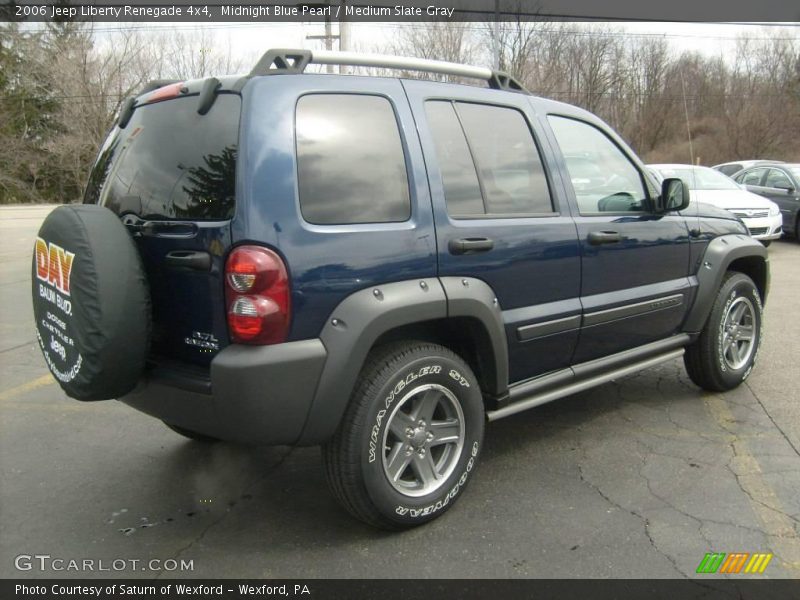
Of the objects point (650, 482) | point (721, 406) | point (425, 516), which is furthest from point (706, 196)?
point (425, 516)

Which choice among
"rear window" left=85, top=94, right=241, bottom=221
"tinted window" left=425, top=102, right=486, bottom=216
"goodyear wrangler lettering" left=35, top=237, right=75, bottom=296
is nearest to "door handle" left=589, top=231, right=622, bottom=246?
"tinted window" left=425, top=102, right=486, bottom=216

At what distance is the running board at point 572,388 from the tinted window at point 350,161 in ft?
3.67

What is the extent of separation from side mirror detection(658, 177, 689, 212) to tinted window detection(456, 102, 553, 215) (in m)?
0.98

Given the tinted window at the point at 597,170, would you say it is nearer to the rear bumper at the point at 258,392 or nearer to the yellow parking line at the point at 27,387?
the rear bumper at the point at 258,392

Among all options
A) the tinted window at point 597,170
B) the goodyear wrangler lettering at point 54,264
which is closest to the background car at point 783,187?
the tinted window at point 597,170

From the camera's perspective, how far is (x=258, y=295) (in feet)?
8.19

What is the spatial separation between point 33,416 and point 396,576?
3.14 metres

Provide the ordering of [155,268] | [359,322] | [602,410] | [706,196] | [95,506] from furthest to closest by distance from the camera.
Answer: [706,196] → [602,410] → [95,506] → [155,268] → [359,322]

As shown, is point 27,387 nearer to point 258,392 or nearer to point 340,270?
point 258,392

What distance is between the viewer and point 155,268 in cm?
285

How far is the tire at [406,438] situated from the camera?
274 centimetres

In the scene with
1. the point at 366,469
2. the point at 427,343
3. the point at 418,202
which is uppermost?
the point at 418,202

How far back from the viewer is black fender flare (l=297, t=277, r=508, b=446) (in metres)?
2.60

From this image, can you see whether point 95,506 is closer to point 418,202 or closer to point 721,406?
point 418,202
